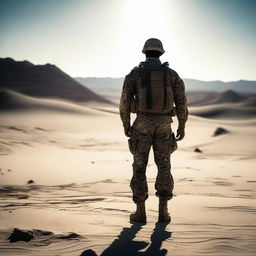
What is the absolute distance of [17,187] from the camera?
20.7ft

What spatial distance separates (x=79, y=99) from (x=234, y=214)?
5215 cm

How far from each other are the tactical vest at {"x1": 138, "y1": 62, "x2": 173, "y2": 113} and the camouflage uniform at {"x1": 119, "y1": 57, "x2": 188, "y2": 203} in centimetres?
7

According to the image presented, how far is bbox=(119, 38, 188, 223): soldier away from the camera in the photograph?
161 inches

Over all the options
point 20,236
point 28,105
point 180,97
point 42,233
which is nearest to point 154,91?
point 180,97

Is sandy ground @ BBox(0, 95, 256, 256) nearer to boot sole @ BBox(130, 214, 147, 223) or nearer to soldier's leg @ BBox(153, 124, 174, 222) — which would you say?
boot sole @ BBox(130, 214, 147, 223)

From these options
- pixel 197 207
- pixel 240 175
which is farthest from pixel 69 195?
pixel 240 175

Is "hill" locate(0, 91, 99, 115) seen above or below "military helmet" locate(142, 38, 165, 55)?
above

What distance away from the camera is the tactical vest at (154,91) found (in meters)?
4.07

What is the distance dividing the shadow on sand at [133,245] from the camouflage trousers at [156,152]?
0.43 meters

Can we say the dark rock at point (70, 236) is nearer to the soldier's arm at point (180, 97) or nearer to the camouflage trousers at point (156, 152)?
the camouflage trousers at point (156, 152)

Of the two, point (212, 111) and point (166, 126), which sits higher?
point (212, 111)

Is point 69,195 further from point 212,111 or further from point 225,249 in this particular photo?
point 212,111

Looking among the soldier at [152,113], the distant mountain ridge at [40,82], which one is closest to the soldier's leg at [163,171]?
the soldier at [152,113]

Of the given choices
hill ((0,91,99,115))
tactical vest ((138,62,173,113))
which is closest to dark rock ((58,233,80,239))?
tactical vest ((138,62,173,113))
